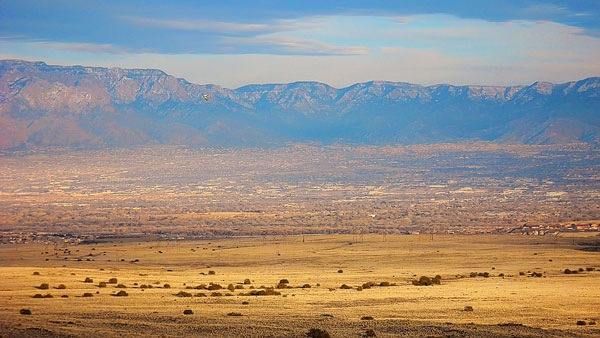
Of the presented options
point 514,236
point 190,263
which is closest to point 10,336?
point 190,263

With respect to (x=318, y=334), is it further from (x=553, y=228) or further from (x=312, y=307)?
(x=553, y=228)

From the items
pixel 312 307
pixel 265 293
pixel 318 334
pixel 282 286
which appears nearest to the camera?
pixel 318 334

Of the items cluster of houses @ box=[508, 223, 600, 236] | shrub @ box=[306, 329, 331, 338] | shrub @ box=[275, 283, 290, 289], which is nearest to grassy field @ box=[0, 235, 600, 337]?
shrub @ box=[275, 283, 290, 289]

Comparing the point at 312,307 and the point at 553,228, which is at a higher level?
the point at 312,307

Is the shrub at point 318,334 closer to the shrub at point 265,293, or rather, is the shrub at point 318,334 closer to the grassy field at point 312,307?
the grassy field at point 312,307

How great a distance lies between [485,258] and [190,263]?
28941 millimetres

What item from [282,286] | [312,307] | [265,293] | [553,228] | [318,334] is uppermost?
[318,334]

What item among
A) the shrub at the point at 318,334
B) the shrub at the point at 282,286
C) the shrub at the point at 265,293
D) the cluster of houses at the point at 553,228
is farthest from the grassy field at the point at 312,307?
the cluster of houses at the point at 553,228

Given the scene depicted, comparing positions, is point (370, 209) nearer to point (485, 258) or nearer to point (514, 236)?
point (514, 236)

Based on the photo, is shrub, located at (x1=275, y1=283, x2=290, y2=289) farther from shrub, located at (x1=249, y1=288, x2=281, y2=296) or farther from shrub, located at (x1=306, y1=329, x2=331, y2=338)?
shrub, located at (x1=306, y1=329, x2=331, y2=338)

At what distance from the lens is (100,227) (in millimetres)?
152250

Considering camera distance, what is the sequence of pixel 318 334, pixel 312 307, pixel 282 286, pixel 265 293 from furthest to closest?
pixel 282 286
pixel 265 293
pixel 312 307
pixel 318 334

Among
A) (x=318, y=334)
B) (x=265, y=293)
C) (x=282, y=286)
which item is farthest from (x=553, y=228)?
(x=318, y=334)

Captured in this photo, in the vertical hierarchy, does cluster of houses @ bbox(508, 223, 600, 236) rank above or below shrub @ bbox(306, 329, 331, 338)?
below
